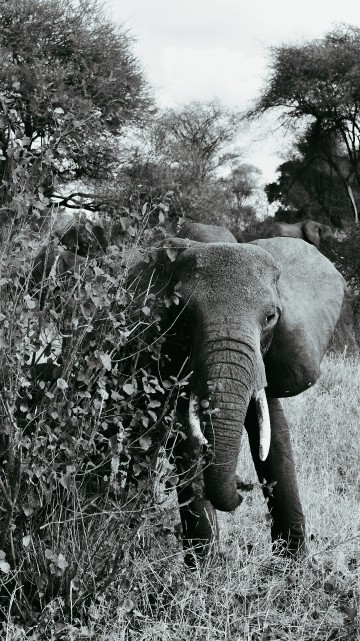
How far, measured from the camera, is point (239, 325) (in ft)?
12.9

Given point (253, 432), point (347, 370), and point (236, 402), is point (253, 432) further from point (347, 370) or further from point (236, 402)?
point (347, 370)

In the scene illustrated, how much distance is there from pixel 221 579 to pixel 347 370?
17.8ft

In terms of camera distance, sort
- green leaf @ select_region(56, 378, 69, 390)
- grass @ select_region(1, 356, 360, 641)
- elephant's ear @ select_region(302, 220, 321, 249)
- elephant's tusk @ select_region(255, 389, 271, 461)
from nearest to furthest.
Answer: green leaf @ select_region(56, 378, 69, 390) < grass @ select_region(1, 356, 360, 641) < elephant's tusk @ select_region(255, 389, 271, 461) < elephant's ear @ select_region(302, 220, 321, 249)

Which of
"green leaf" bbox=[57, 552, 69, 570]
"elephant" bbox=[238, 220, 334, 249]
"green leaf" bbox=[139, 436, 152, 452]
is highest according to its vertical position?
"elephant" bbox=[238, 220, 334, 249]

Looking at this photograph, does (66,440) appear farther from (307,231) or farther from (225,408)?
(307,231)

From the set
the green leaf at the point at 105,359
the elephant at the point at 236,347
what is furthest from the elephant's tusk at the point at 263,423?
the green leaf at the point at 105,359

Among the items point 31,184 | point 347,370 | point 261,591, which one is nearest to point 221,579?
point 261,591

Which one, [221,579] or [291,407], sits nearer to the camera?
[221,579]

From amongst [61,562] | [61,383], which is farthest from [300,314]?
[61,562]

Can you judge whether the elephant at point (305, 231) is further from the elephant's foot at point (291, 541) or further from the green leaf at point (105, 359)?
the green leaf at point (105, 359)

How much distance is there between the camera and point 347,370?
927cm

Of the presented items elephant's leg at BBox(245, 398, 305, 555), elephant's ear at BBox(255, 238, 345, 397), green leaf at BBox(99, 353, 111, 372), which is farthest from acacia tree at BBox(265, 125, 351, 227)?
green leaf at BBox(99, 353, 111, 372)

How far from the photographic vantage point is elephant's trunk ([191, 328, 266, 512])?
12.3 feet

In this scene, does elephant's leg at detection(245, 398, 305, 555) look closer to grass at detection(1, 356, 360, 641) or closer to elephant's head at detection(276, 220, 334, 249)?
grass at detection(1, 356, 360, 641)
